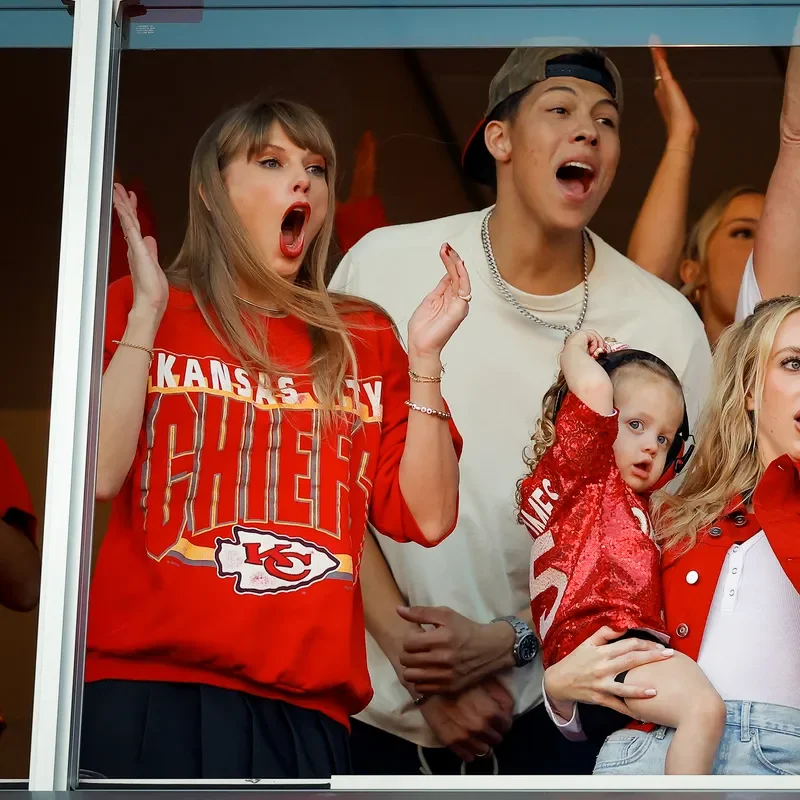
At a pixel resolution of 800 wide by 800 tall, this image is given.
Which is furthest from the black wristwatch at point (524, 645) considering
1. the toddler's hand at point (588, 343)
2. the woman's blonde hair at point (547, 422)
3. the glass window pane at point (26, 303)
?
the glass window pane at point (26, 303)

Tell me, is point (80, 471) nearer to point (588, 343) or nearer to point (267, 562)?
point (267, 562)

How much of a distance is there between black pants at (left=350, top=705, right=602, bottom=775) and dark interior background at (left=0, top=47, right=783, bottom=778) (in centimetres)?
109

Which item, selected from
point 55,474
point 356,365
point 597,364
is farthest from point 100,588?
point 597,364

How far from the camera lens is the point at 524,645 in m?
2.92

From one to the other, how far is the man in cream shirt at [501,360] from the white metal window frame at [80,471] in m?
0.20

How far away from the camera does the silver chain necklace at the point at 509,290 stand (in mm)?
3129

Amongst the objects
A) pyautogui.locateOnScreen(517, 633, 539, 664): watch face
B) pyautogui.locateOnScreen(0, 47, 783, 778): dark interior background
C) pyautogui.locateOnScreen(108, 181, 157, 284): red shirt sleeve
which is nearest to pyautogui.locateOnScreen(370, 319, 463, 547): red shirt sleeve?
pyautogui.locateOnScreen(517, 633, 539, 664): watch face

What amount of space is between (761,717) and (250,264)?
1553 mm

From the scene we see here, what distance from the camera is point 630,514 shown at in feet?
9.36

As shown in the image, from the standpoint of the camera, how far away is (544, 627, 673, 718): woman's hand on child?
2701mm

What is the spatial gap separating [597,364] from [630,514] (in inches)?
14.5

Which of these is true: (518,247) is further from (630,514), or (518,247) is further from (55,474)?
(55,474)

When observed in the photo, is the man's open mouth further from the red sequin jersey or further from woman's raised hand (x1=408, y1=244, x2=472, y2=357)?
the red sequin jersey

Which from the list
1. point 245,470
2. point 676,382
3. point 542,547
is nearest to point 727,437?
point 676,382
